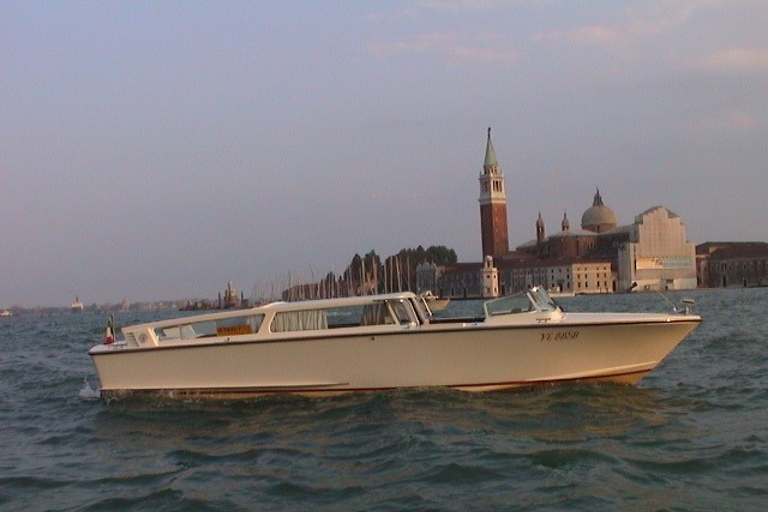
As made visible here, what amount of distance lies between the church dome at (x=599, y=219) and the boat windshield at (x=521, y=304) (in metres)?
141

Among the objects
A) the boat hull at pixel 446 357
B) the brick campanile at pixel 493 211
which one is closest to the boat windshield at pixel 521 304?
the boat hull at pixel 446 357

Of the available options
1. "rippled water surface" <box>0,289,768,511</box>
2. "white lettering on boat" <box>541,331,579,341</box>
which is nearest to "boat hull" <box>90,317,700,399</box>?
"white lettering on boat" <box>541,331,579,341</box>

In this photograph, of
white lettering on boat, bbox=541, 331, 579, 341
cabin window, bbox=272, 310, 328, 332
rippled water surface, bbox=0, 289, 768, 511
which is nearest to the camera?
rippled water surface, bbox=0, 289, 768, 511

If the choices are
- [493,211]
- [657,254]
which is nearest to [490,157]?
[493,211]

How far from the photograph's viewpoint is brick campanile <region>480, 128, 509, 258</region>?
469 feet

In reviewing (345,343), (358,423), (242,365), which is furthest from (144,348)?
(358,423)

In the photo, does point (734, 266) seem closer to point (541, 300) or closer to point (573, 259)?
point (573, 259)

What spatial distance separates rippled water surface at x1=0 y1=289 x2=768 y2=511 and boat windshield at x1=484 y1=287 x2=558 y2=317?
1.07 m

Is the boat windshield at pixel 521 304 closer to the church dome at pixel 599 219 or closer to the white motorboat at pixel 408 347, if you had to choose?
the white motorboat at pixel 408 347

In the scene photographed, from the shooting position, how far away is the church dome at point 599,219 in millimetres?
151000

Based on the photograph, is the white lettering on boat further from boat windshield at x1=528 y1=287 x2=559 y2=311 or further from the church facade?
the church facade

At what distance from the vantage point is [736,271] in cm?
14525

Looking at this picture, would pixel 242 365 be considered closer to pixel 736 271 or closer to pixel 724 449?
pixel 724 449

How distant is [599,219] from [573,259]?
18061 mm
